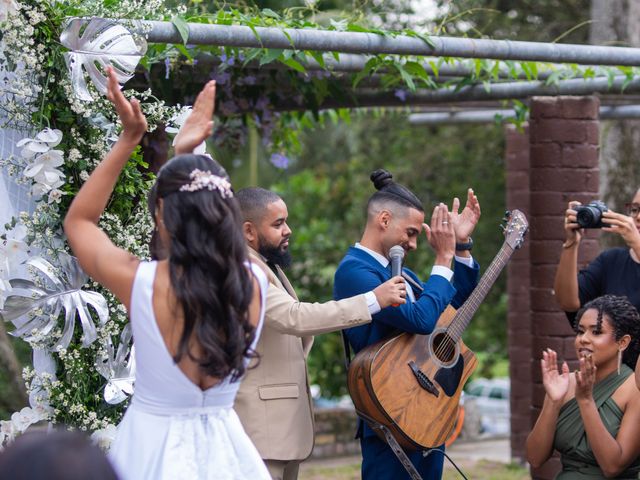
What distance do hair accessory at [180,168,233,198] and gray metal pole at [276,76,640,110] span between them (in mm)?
3730

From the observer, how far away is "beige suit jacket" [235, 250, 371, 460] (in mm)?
4070

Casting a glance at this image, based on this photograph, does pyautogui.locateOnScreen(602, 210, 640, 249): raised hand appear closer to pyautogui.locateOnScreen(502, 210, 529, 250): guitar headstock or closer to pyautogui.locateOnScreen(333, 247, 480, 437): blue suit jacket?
pyautogui.locateOnScreen(502, 210, 529, 250): guitar headstock

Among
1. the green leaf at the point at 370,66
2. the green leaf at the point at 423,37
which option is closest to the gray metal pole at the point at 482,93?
the green leaf at the point at 370,66

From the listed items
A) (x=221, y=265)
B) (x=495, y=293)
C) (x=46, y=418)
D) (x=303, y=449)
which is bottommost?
(x=495, y=293)

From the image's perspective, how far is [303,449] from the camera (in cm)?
436

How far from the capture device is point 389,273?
4824 mm

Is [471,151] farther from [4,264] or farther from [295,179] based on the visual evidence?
[4,264]

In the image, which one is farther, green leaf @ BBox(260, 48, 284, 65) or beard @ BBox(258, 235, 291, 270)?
green leaf @ BBox(260, 48, 284, 65)

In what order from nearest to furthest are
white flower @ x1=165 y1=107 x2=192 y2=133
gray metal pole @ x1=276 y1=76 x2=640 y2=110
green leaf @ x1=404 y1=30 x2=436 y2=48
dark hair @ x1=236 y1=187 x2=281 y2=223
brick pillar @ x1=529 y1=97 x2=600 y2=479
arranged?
white flower @ x1=165 y1=107 x2=192 y2=133, dark hair @ x1=236 y1=187 x2=281 y2=223, green leaf @ x1=404 y1=30 x2=436 y2=48, brick pillar @ x1=529 y1=97 x2=600 y2=479, gray metal pole @ x1=276 y1=76 x2=640 y2=110

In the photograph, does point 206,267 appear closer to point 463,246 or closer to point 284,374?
point 284,374

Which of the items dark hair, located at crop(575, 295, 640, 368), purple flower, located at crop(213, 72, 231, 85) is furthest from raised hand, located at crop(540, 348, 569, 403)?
purple flower, located at crop(213, 72, 231, 85)

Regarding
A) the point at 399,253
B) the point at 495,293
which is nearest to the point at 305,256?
the point at 495,293

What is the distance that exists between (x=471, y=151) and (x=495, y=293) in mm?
2048

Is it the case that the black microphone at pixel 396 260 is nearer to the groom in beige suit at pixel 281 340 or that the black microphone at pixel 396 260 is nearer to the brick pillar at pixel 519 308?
the groom in beige suit at pixel 281 340
